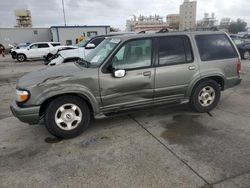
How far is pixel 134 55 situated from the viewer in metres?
4.16

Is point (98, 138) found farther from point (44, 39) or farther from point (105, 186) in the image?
point (44, 39)

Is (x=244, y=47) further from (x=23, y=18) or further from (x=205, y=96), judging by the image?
(x=23, y=18)

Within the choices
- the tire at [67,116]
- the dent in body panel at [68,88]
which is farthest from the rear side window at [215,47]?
the tire at [67,116]

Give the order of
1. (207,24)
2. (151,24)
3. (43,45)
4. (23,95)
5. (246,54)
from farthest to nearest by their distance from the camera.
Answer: (207,24)
(151,24)
(43,45)
(246,54)
(23,95)

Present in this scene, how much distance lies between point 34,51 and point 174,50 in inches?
713

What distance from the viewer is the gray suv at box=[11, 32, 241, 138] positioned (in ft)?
12.2

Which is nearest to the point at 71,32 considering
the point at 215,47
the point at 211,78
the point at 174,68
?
the point at 215,47

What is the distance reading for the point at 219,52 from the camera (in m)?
4.85

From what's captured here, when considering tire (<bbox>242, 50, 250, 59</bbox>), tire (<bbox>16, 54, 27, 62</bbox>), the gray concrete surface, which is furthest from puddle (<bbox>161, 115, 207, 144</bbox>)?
tire (<bbox>16, 54, 27, 62</bbox>)

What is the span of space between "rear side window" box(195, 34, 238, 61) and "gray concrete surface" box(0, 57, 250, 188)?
123 centimetres

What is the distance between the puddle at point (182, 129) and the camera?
3799 mm

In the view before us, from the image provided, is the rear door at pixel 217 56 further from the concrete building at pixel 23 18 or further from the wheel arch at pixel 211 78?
the concrete building at pixel 23 18

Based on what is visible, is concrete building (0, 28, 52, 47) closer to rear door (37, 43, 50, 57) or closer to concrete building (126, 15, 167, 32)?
concrete building (126, 15, 167, 32)

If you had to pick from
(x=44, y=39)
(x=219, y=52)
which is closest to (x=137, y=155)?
(x=219, y=52)
